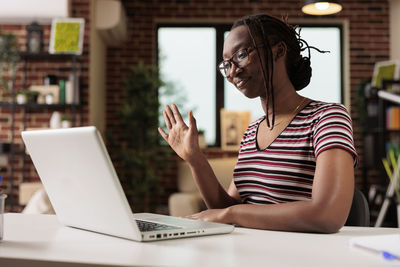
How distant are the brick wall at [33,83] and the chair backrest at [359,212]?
3.28 meters

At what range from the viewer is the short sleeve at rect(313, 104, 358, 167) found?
119 cm

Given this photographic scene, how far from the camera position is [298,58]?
60.9 inches

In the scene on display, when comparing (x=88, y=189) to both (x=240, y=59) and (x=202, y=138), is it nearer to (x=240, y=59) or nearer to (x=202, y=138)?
(x=240, y=59)

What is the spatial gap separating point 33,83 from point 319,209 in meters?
3.78

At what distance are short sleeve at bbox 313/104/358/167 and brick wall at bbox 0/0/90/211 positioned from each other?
332 centimetres

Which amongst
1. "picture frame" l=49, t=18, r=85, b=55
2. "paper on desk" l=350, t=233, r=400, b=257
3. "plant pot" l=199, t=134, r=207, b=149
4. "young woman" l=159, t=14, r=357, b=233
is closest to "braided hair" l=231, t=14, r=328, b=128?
"young woman" l=159, t=14, r=357, b=233

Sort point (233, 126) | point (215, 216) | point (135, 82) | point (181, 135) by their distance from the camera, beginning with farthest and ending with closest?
point (233, 126), point (135, 82), point (181, 135), point (215, 216)

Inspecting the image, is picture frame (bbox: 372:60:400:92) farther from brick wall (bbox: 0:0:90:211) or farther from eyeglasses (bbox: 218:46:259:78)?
eyeglasses (bbox: 218:46:259:78)

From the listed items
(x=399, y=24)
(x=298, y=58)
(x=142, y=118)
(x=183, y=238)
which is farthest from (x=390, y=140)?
(x=183, y=238)

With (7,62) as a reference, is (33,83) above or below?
below

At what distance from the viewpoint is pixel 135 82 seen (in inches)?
189

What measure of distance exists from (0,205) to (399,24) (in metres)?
5.27

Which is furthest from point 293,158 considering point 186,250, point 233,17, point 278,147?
point 233,17

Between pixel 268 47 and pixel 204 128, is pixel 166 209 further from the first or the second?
pixel 268 47
